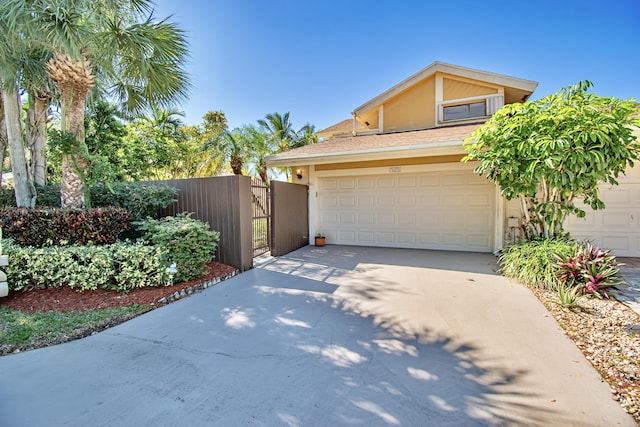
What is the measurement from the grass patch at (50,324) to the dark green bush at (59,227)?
1.35 m

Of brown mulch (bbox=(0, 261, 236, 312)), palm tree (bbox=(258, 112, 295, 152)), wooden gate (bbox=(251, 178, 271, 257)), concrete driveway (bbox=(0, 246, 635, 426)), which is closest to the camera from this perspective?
concrete driveway (bbox=(0, 246, 635, 426))

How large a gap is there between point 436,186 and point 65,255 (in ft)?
27.2

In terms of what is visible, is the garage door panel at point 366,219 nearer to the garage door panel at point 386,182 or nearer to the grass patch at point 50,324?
the garage door panel at point 386,182

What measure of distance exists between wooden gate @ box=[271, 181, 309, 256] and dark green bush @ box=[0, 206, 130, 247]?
3.40 metres

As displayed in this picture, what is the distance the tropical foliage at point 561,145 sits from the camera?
4227 mm

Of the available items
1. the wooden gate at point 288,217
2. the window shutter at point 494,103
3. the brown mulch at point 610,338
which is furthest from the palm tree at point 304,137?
the brown mulch at point 610,338

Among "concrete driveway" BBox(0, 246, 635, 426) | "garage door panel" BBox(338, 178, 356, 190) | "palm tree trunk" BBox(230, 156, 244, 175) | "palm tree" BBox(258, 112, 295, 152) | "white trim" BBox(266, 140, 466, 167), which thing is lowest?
"concrete driveway" BBox(0, 246, 635, 426)

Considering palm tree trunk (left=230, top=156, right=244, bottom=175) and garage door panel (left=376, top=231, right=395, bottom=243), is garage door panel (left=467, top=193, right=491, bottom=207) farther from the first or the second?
palm tree trunk (left=230, top=156, right=244, bottom=175)

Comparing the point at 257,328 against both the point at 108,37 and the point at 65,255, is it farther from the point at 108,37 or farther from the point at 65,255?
the point at 108,37

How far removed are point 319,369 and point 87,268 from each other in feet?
13.3

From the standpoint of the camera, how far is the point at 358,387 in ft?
7.13

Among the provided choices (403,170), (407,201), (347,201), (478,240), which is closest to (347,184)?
(347,201)

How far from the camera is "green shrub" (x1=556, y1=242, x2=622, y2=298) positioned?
13.4 feet

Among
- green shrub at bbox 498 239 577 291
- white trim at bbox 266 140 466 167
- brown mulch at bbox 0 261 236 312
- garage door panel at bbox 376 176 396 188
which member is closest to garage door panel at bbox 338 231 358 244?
garage door panel at bbox 376 176 396 188
